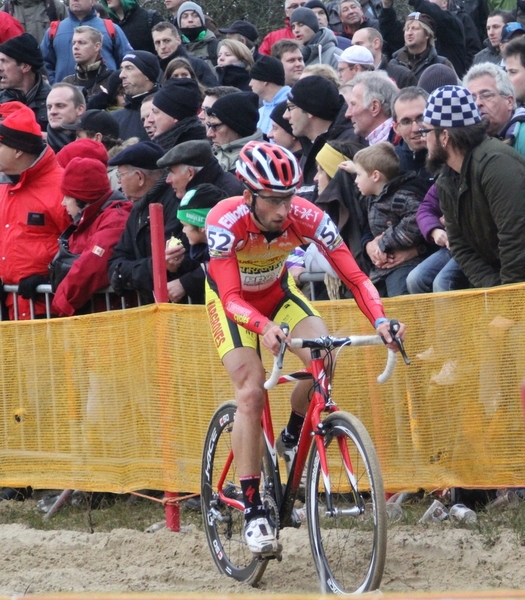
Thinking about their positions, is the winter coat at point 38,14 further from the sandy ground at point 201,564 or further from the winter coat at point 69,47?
the sandy ground at point 201,564

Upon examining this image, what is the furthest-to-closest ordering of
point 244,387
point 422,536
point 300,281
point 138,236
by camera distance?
point 138,236, point 300,281, point 422,536, point 244,387

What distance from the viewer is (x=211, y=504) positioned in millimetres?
6453

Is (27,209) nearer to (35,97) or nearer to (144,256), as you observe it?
(144,256)

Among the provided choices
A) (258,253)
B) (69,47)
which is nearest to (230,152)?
(258,253)

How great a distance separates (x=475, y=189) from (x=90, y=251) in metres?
3.04

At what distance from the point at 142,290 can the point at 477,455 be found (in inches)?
110

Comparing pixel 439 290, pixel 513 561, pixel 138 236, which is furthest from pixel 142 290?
pixel 513 561

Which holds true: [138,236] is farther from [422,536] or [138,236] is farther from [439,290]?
[422,536]

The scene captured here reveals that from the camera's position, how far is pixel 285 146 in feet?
28.8

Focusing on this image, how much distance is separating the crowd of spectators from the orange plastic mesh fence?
34 centimetres

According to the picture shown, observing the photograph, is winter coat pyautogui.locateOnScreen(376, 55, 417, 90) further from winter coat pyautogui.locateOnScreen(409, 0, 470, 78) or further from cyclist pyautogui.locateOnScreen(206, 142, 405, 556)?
cyclist pyautogui.locateOnScreen(206, 142, 405, 556)

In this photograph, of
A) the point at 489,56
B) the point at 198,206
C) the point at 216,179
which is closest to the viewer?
the point at 198,206

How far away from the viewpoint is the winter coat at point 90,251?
7.94m

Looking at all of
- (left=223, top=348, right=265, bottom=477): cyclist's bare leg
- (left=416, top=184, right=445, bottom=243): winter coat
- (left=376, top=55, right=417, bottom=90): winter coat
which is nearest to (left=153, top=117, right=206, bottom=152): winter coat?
(left=376, top=55, right=417, bottom=90): winter coat
